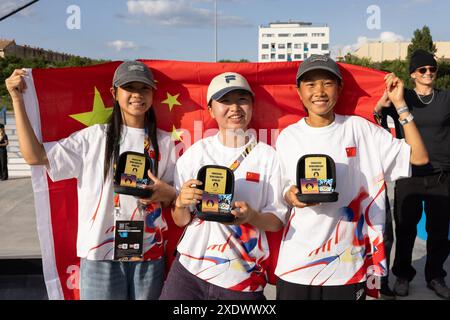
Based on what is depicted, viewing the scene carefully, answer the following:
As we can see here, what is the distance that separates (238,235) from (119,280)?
779mm

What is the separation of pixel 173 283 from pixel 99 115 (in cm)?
135

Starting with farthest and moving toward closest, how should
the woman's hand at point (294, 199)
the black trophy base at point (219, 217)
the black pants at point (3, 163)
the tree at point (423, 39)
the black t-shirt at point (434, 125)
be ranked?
the tree at point (423, 39)
the black pants at point (3, 163)
the black t-shirt at point (434, 125)
the woman's hand at point (294, 199)
the black trophy base at point (219, 217)

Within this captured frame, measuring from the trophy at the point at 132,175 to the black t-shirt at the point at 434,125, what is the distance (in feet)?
7.29

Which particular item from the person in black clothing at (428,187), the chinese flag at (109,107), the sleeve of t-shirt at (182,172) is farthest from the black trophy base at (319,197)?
the person in black clothing at (428,187)

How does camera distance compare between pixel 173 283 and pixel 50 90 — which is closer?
pixel 173 283

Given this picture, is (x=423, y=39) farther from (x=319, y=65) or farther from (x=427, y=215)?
(x=319, y=65)

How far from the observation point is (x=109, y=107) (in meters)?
3.05

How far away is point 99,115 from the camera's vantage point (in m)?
3.02

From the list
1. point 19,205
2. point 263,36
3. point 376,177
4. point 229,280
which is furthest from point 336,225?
point 263,36

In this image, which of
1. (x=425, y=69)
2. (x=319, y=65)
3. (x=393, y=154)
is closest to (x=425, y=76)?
(x=425, y=69)

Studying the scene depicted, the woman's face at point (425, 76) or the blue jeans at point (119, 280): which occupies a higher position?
the woman's face at point (425, 76)

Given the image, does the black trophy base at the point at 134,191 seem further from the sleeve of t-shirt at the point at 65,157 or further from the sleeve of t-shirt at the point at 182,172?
the sleeve of t-shirt at the point at 65,157

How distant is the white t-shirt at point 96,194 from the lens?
2.55 metres
